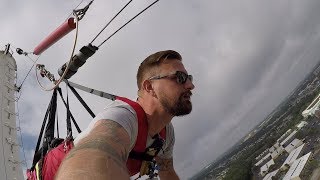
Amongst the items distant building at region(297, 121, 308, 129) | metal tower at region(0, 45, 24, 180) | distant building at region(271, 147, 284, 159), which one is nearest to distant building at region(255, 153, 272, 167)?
distant building at region(271, 147, 284, 159)

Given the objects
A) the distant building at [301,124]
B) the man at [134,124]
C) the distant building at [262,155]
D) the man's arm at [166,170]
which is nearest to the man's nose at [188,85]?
the man at [134,124]

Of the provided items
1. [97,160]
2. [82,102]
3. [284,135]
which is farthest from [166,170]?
[284,135]

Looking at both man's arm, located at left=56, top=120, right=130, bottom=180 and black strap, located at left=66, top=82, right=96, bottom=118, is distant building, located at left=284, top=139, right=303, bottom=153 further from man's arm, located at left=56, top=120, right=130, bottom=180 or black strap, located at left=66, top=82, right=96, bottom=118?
man's arm, located at left=56, top=120, right=130, bottom=180

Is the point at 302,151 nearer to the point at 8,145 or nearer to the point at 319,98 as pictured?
the point at 319,98

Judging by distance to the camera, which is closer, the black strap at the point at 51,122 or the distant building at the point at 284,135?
the black strap at the point at 51,122

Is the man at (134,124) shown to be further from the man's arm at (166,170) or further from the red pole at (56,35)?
the red pole at (56,35)

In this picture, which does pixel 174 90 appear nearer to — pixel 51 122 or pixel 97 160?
pixel 97 160

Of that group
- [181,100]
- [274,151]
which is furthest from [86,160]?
[274,151]
